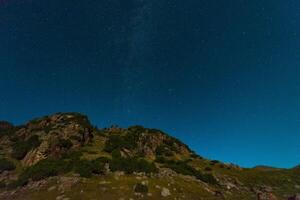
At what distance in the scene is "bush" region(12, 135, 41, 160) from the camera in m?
48.4

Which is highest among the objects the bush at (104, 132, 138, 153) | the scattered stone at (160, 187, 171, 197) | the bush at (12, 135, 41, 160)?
the bush at (104, 132, 138, 153)

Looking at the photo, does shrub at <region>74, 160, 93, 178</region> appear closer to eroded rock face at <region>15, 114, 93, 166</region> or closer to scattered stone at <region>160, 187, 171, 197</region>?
eroded rock face at <region>15, 114, 93, 166</region>

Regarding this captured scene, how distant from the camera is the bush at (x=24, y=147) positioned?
4838cm

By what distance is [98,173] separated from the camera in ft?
124

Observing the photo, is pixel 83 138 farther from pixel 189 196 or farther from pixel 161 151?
pixel 189 196

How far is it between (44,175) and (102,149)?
19023 millimetres

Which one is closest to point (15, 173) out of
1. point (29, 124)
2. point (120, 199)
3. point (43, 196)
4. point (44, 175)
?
point (44, 175)

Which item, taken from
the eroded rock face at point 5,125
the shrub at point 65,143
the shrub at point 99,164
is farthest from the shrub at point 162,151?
the eroded rock face at point 5,125

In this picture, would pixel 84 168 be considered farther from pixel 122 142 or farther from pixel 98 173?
pixel 122 142

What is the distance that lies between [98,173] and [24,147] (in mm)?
21144

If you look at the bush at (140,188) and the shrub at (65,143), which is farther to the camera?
the shrub at (65,143)

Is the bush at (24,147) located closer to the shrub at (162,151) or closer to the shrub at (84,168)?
the shrub at (84,168)

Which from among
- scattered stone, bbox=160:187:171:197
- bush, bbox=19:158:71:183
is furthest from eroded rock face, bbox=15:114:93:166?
scattered stone, bbox=160:187:171:197

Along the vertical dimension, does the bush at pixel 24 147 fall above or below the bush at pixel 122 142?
below
